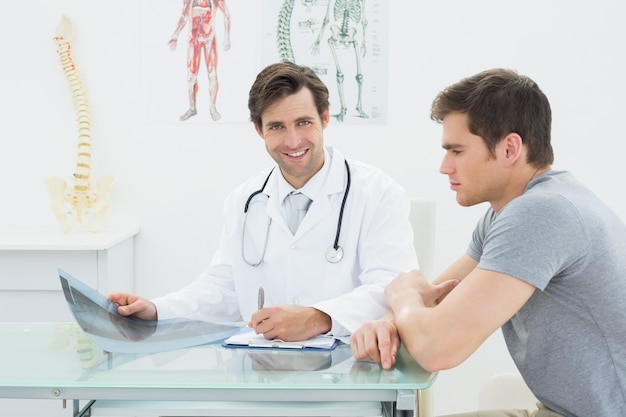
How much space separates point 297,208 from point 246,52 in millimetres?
1218

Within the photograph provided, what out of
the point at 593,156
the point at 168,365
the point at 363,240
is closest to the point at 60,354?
the point at 168,365

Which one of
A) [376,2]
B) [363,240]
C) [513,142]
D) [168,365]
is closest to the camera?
[168,365]

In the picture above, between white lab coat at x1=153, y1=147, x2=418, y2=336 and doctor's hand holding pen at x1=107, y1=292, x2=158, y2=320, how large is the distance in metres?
0.07

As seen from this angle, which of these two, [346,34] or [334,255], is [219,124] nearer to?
[346,34]

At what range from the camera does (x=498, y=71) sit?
1521 millimetres

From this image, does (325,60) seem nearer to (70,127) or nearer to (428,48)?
(428,48)

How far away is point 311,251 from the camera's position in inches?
79.0

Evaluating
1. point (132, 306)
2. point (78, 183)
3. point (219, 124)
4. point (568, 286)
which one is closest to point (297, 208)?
point (132, 306)

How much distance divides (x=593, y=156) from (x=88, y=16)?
2.16 metres

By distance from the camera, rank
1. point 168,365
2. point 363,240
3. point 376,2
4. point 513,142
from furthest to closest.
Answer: point 376,2 < point 363,240 < point 513,142 < point 168,365

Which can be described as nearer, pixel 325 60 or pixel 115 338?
pixel 115 338

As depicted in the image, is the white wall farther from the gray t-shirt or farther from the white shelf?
the gray t-shirt

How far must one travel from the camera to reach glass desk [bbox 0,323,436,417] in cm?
121

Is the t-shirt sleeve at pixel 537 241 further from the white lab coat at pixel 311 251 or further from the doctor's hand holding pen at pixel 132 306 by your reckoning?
the doctor's hand holding pen at pixel 132 306
